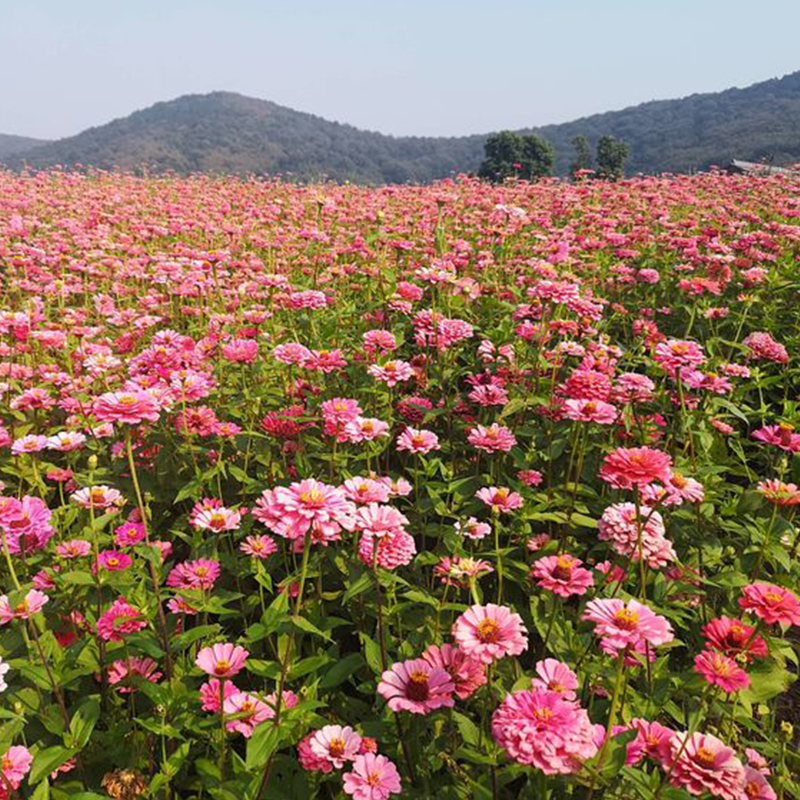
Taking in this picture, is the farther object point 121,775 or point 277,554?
point 277,554

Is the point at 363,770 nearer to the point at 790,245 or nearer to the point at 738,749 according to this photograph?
the point at 738,749

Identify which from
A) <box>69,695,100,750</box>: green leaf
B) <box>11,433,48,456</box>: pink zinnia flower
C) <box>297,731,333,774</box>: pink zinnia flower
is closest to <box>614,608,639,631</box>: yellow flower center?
<box>297,731,333,774</box>: pink zinnia flower

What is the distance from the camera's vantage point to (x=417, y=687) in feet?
4.74

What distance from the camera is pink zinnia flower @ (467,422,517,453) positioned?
239 cm

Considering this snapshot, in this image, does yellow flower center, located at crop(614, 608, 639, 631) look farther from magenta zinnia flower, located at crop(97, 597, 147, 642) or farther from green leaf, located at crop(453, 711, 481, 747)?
magenta zinnia flower, located at crop(97, 597, 147, 642)

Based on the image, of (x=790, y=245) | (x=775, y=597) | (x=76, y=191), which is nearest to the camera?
(x=775, y=597)

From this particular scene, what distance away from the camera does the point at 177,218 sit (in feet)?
23.3

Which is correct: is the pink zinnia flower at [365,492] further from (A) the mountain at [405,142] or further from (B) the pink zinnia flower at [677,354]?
(A) the mountain at [405,142]

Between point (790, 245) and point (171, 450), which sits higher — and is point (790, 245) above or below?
above

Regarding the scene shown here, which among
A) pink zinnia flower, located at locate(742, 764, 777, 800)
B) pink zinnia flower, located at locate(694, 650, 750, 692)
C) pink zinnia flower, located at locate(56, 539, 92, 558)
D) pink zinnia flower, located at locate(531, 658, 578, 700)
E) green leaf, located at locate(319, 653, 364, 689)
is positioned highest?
pink zinnia flower, located at locate(694, 650, 750, 692)

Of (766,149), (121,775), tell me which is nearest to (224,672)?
(121,775)

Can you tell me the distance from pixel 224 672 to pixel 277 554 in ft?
2.99

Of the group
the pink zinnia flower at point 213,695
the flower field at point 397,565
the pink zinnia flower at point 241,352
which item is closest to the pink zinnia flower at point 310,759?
the flower field at point 397,565

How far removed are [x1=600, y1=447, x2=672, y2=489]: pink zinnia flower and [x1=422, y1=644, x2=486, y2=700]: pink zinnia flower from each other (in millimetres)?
670
